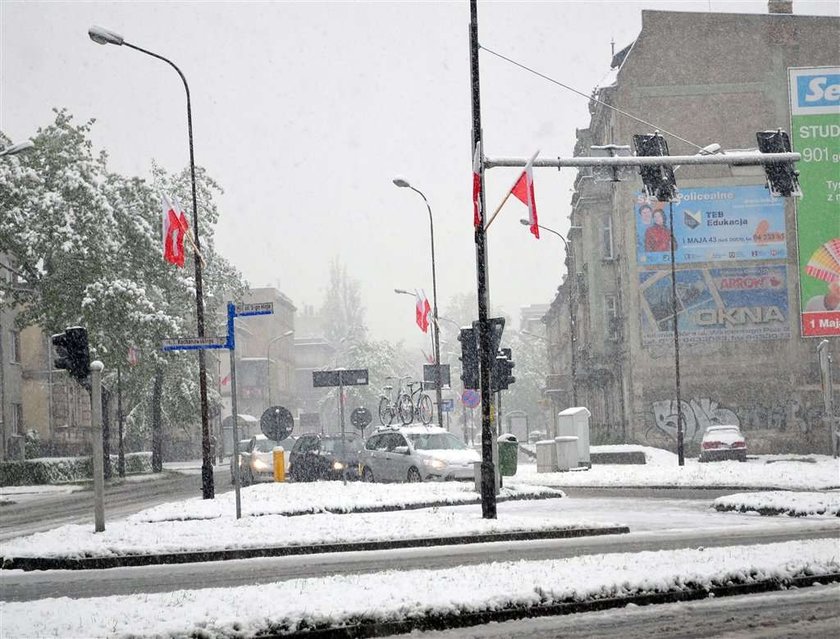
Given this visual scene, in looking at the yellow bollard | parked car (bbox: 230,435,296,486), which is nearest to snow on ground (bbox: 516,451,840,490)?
the yellow bollard

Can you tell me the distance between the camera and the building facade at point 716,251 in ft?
165

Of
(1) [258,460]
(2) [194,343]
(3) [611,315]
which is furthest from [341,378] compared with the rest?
(3) [611,315]

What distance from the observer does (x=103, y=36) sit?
2238cm

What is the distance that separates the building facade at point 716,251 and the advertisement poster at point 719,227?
44 millimetres

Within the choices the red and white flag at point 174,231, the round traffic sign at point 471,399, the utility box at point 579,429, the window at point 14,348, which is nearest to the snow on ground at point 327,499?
the red and white flag at point 174,231

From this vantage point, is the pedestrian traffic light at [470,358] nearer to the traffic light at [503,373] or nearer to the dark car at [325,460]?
the traffic light at [503,373]

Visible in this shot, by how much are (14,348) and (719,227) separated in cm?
3485

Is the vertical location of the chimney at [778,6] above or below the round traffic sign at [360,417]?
above

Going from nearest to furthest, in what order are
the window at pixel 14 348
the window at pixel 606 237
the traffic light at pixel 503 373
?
the traffic light at pixel 503 373, the window at pixel 606 237, the window at pixel 14 348

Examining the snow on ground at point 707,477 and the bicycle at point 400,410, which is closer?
the snow on ground at point 707,477

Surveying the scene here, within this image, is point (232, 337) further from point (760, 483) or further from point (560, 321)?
point (560, 321)

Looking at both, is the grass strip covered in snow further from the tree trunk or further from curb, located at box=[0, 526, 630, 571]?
the tree trunk

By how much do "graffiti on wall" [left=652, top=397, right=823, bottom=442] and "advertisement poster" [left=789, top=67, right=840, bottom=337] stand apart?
3.27 metres

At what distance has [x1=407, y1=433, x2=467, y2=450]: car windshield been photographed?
29875mm
